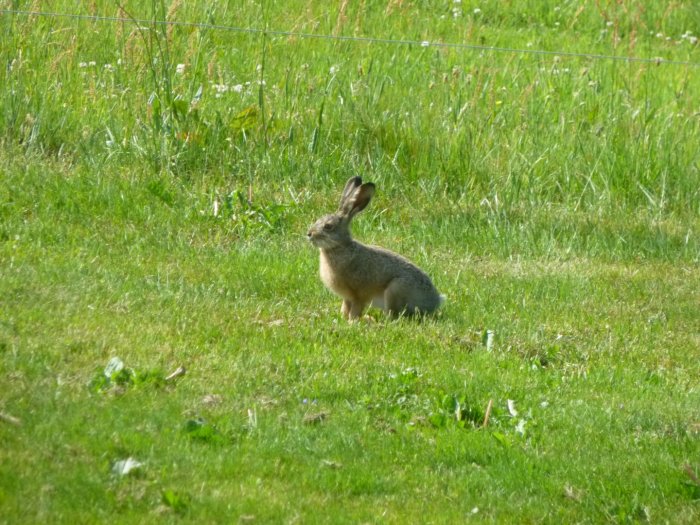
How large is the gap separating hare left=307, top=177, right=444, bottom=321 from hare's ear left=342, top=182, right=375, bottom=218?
167 millimetres

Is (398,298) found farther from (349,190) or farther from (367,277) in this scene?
(349,190)

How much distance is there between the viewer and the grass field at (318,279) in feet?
17.3

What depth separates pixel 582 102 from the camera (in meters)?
11.7

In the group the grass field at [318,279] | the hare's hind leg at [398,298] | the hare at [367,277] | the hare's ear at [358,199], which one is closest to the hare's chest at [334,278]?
the hare at [367,277]

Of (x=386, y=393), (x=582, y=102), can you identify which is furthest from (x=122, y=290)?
(x=582, y=102)

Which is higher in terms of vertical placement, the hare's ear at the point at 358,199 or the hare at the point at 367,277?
the hare's ear at the point at 358,199

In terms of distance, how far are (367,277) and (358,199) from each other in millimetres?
613

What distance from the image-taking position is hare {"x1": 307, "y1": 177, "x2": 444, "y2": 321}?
7.77m

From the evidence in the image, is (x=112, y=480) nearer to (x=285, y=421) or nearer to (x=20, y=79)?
(x=285, y=421)

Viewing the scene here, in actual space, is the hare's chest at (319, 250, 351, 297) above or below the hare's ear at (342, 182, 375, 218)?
below

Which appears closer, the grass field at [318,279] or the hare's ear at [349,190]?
the grass field at [318,279]

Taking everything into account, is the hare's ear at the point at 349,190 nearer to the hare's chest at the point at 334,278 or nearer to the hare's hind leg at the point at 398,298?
the hare's chest at the point at 334,278

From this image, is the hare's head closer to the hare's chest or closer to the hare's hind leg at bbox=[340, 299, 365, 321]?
the hare's chest

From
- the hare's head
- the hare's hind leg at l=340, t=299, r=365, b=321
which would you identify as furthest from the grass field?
the hare's head
